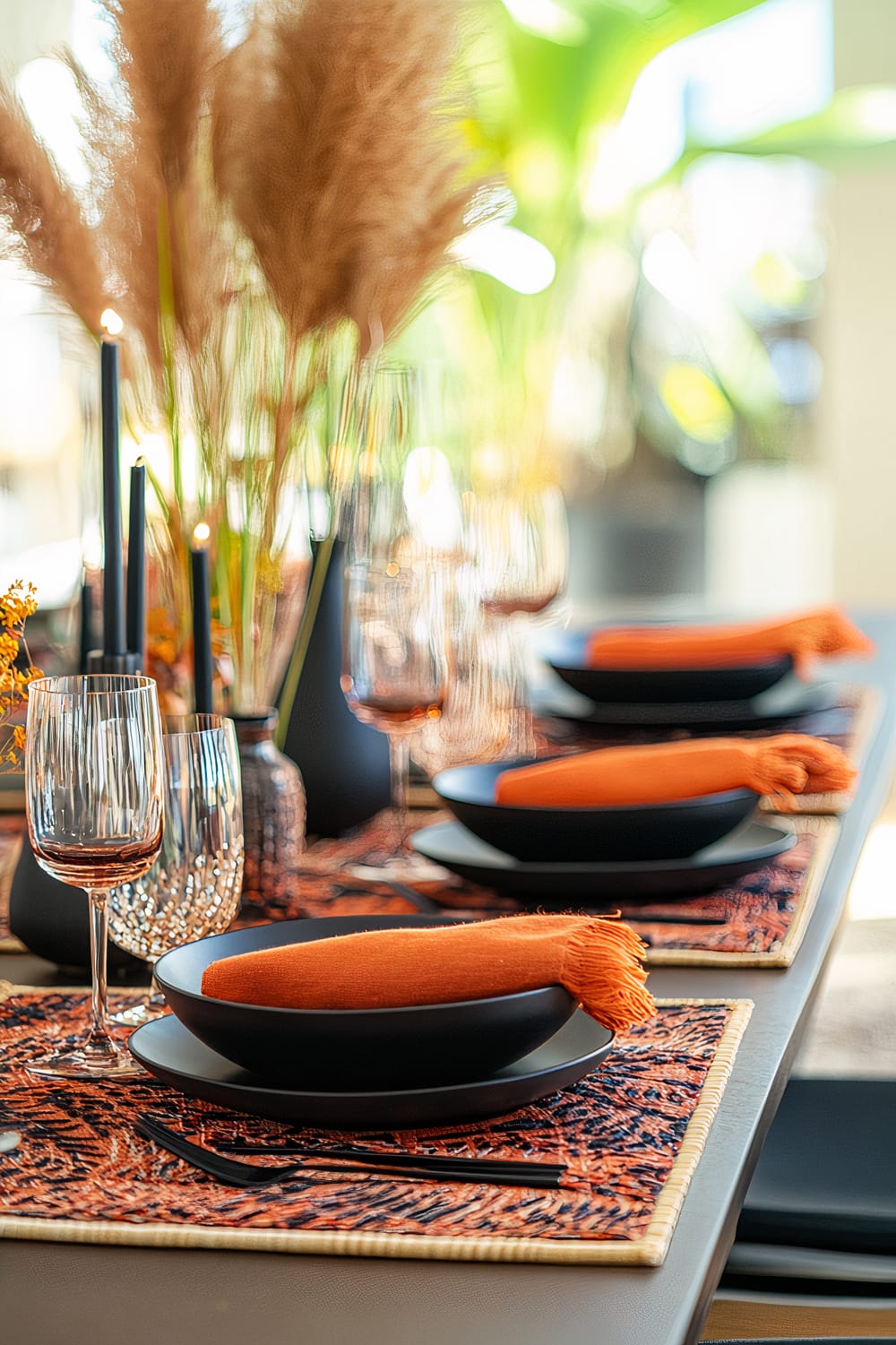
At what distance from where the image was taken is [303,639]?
1.46 metres

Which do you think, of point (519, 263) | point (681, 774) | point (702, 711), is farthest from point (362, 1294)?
point (519, 263)

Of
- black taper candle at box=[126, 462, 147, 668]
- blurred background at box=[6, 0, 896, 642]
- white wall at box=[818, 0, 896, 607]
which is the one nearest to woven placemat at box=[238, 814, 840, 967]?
black taper candle at box=[126, 462, 147, 668]

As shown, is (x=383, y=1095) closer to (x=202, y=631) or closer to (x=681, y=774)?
(x=202, y=631)

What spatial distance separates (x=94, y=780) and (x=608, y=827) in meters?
0.51

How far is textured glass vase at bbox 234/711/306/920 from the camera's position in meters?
1.22

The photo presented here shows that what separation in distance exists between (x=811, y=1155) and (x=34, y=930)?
0.63 metres

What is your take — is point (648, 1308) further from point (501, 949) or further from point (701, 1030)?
point (701, 1030)

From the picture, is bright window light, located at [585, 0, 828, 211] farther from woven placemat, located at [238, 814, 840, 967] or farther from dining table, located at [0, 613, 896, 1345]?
dining table, located at [0, 613, 896, 1345]

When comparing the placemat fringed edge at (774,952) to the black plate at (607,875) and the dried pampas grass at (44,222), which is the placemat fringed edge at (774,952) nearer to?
the black plate at (607,875)

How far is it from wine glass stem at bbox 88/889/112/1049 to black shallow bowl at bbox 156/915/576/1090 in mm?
102

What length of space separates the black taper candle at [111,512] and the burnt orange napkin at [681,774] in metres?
0.36

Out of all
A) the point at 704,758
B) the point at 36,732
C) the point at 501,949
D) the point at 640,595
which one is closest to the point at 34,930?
the point at 36,732

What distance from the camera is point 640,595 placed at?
585cm

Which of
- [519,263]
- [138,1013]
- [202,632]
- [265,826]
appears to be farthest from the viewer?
[519,263]
